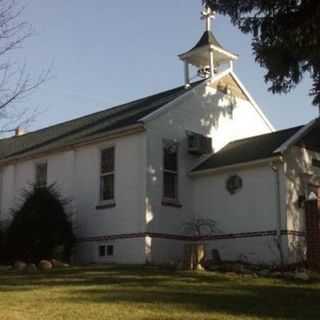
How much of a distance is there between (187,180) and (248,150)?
240cm

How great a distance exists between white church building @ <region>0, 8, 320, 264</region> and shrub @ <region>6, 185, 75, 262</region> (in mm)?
1184

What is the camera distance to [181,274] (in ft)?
56.2

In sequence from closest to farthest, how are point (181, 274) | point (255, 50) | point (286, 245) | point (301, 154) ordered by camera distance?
point (181, 274) → point (255, 50) → point (286, 245) → point (301, 154)

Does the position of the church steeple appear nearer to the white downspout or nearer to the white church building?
the white church building

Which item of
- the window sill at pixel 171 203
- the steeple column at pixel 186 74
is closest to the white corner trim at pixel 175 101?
the steeple column at pixel 186 74

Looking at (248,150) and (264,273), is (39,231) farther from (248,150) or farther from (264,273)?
(264,273)

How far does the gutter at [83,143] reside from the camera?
22236 millimetres

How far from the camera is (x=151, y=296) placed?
43.4 feet

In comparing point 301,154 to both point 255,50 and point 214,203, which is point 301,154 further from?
point 255,50

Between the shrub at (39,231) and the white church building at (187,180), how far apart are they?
1.18 m

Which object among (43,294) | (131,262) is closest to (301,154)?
(131,262)

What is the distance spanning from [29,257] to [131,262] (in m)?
3.52

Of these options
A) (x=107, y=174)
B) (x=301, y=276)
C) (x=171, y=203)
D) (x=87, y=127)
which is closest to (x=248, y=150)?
(x=171, y=203)

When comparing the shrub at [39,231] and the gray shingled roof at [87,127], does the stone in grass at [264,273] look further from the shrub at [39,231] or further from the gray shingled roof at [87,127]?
the shrub at [39,231]
